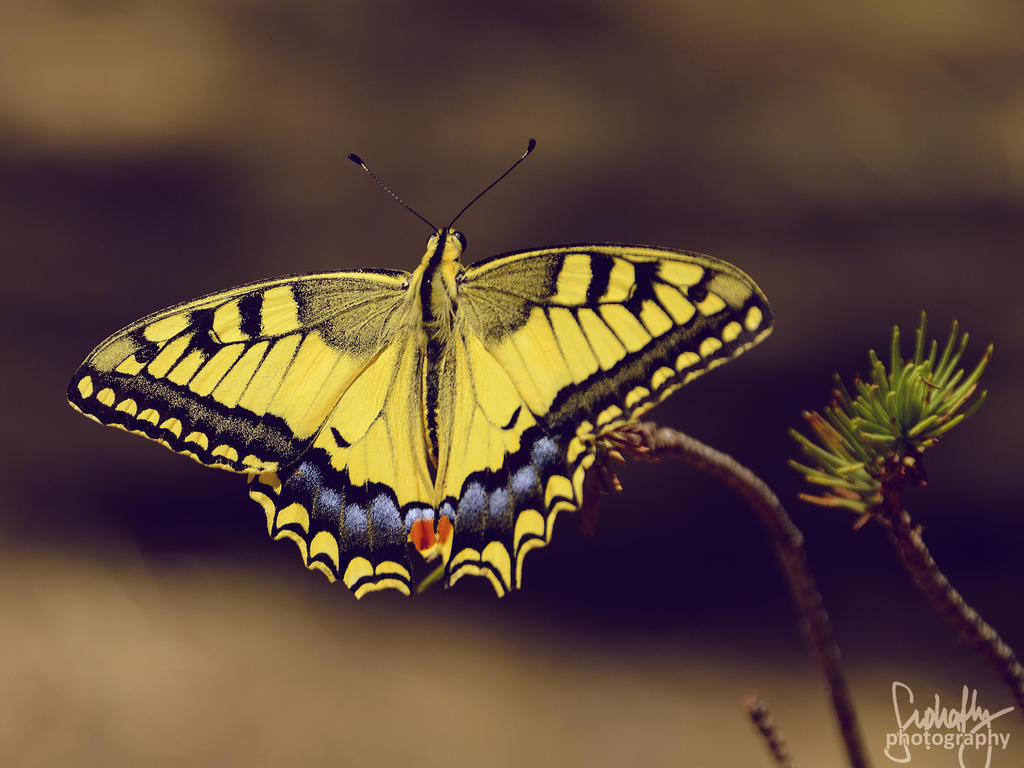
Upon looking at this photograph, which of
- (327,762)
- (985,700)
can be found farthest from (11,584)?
(985,700)

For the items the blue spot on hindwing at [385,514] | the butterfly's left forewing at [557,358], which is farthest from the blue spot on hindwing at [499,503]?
the blue spot on hindwing at [385,514]

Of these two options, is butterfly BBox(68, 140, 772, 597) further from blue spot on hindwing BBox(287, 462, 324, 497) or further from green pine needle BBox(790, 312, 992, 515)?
green pine needle BBox(790, 312, 992, 515)

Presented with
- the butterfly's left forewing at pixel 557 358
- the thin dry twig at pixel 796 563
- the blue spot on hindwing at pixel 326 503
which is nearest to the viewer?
the thin dry twig at pixel 796 563

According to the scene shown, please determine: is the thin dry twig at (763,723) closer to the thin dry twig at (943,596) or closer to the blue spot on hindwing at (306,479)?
the thin dry twig at (943,596)

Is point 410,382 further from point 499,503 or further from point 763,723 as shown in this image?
point 763,723

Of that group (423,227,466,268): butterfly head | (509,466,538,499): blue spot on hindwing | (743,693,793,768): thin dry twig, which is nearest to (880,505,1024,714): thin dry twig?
(743,693,793,768): thin dry twig

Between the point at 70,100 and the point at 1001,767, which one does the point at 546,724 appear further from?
the point at 70,100

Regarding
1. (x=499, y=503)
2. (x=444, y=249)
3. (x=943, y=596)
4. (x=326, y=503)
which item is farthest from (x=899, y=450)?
(x=326, y=503)
